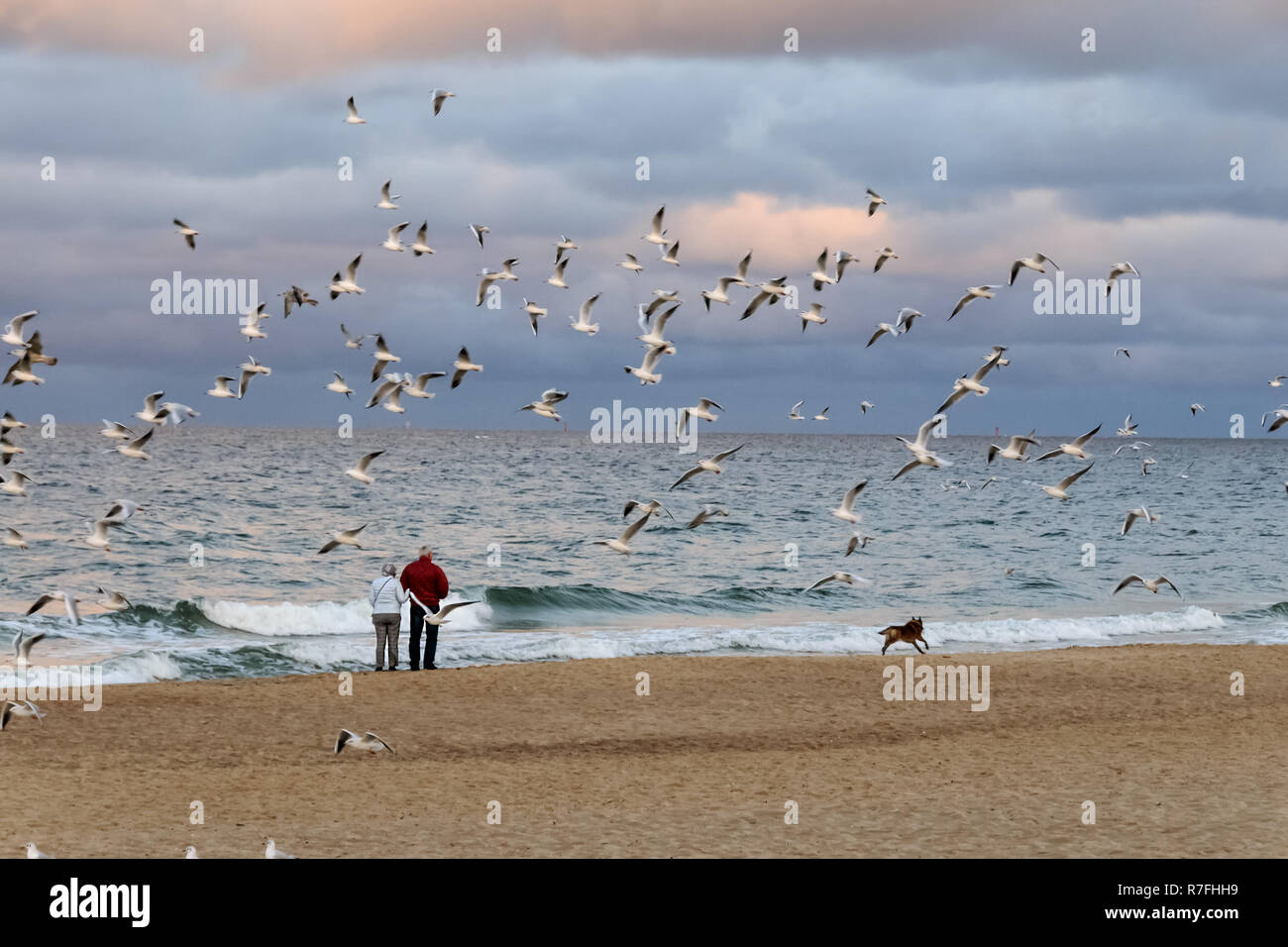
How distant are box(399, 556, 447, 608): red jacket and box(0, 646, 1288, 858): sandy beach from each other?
148 cm

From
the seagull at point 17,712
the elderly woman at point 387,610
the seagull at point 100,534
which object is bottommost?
the seagull at point 17,712

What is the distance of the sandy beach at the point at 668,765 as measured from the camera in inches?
551

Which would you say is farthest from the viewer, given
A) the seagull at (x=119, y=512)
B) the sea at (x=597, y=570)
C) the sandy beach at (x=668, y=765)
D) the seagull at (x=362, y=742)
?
the sea at (x=597, y=570)

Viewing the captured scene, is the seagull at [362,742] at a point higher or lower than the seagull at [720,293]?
lower

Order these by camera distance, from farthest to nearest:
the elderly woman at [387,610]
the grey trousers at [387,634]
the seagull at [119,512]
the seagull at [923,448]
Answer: the grey trousers at [387,634], the seagull at [119,512], the elderly woman at [387,610], the seagull at [923,448]

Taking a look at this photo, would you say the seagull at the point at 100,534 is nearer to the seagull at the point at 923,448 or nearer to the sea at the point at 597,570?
the sea at the point at 597,570

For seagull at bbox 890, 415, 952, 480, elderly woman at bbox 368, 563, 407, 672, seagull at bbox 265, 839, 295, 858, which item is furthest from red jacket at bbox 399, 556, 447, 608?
seagull at bbox 265, 839, 295, 858

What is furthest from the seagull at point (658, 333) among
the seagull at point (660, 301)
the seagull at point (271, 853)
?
the seagull at point (271, 853)

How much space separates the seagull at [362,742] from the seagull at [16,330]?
10.6 meters

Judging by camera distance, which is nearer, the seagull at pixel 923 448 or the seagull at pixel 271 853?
the seagull at pixel 271 853

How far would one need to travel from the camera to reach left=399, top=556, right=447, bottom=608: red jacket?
981 inches

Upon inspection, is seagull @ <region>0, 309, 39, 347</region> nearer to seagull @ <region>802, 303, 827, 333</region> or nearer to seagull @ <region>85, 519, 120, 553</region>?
seagull @ <region>85, 519, 120, 553</region>
